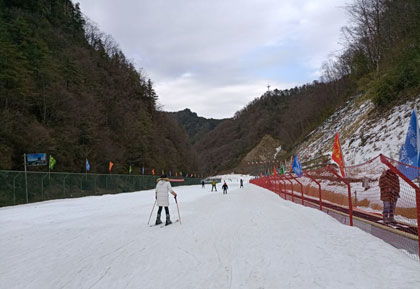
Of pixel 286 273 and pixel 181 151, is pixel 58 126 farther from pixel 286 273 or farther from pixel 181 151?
pixel 181 151

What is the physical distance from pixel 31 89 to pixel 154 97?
6136 centimetres

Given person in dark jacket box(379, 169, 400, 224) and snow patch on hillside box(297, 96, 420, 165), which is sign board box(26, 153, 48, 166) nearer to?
snow patch on hillside box(297, 96, 420, 165)

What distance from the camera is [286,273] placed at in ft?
20.2

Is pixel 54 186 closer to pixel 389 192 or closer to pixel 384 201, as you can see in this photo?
pixel 384 201

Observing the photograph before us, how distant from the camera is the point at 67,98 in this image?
46812 millimetres

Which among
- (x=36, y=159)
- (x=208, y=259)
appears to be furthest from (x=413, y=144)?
(x=36, y=159)

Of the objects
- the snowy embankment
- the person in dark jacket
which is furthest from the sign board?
the person in dark jacket

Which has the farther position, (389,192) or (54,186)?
(54,186)

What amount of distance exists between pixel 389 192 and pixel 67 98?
44121mm

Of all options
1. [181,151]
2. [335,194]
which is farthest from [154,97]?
[335,194]

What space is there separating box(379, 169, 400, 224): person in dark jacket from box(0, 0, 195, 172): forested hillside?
2979cm

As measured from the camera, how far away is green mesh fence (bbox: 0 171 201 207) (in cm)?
2428

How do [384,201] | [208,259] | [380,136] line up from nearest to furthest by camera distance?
[208,259] → [384,201] → [380,136]

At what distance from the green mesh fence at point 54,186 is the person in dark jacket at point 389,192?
22190mm
